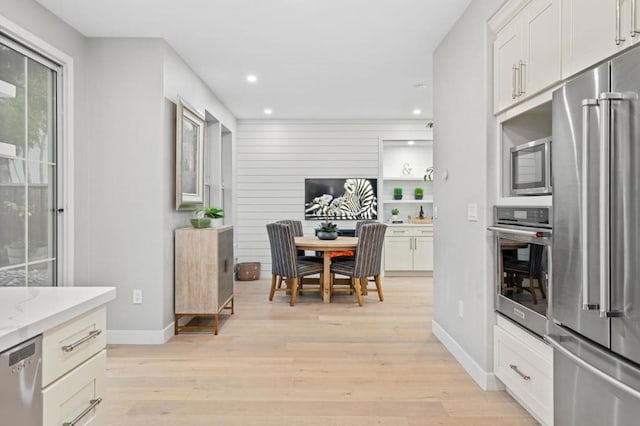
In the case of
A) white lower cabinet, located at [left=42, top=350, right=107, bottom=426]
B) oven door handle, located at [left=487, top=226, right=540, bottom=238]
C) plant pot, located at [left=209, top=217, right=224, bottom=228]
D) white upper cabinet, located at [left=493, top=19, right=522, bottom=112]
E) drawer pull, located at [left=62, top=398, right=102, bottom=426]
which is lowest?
drawer pull, located at [left=62, top=398, right=102, bottom=426]

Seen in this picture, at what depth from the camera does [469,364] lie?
9.17 feet

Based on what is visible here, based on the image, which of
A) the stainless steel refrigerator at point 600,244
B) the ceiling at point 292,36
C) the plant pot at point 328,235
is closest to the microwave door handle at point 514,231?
the stainless steel refrigerator at point 600,244

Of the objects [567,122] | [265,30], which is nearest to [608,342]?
[567,122]

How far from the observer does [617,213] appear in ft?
4.16

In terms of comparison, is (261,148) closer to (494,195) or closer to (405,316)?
(405,316)

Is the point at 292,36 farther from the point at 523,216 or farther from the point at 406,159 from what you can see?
the point at 406,159

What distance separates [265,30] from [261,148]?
3542 millimetres

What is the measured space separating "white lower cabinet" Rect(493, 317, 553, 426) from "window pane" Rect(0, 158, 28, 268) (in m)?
3.29

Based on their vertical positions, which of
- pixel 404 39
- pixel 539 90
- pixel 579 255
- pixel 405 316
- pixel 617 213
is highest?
pixel 404 39

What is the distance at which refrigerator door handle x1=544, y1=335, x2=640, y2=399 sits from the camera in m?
1.21

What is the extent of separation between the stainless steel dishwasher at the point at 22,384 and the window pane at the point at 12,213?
198 cm

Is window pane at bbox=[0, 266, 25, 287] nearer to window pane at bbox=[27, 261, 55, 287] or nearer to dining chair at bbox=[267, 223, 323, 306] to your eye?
window pane at bbox=[27, 261, 55, 287]

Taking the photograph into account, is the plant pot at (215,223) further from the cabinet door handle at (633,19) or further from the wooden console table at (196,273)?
the cabinet door handle at (633,19)

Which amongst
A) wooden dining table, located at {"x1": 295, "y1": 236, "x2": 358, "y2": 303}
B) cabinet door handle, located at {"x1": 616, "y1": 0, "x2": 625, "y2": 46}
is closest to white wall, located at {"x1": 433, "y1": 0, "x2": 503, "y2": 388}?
cabinet door handle, located at {"x1": 616, "y1": 0, "x2": 625, "y2": 46}
